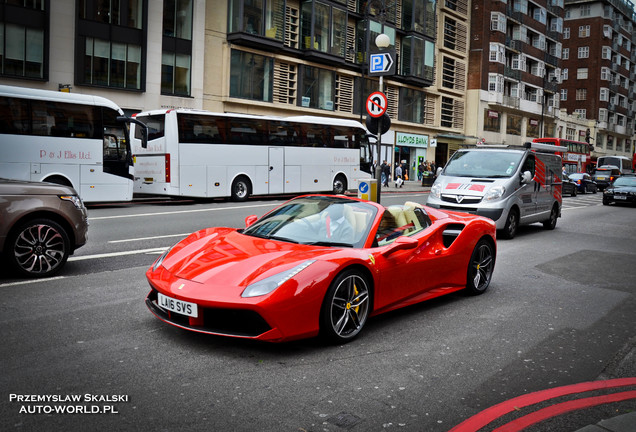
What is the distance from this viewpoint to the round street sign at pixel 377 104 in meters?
12.2

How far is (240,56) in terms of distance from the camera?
105 feet

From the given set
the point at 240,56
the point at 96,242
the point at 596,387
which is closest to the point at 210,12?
the point at 240,56

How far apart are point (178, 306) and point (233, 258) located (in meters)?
0.66

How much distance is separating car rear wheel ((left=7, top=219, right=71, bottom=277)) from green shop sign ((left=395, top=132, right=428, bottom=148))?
39.2 metres

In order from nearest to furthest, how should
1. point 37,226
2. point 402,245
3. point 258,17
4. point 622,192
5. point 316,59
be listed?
point 402,245
point 37,226
point 622,192
point 258,17
point 316,59

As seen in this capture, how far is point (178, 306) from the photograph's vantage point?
14.7 ft

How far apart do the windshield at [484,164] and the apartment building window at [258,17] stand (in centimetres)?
2058

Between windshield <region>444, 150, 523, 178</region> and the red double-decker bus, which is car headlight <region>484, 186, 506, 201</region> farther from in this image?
the red double-decker bus

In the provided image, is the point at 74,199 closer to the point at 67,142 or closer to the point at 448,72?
the point at 67,142

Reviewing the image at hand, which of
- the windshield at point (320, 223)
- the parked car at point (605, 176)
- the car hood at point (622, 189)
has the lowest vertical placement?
the windshield at point (320, 223)

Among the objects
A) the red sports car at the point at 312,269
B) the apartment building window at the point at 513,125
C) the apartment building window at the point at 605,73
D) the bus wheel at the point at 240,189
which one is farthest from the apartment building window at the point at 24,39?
the apartment building window at the point at 605,73

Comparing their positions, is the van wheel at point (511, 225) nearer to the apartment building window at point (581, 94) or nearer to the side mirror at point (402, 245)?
the side mirror at point (402, 245)

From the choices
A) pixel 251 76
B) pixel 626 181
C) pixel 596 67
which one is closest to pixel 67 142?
pixel 251 76

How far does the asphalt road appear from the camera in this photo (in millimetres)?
3458
